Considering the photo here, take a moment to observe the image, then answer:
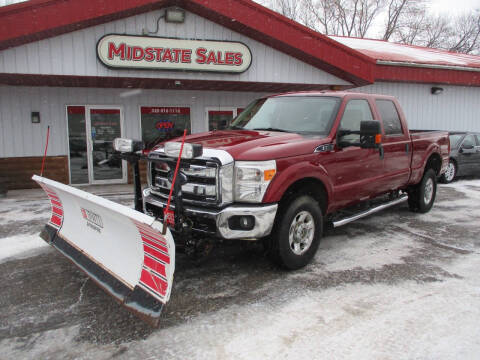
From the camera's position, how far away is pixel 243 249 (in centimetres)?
535

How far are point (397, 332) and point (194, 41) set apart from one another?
7876 mm

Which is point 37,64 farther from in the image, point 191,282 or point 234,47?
point 191,282

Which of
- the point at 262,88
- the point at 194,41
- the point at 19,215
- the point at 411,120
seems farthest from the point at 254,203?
the point at 411,120

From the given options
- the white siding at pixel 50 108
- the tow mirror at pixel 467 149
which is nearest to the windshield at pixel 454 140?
the tow mirror at pixel 467 149

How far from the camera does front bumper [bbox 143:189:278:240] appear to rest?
12.5 feet

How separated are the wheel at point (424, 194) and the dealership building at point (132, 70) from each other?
3.68m

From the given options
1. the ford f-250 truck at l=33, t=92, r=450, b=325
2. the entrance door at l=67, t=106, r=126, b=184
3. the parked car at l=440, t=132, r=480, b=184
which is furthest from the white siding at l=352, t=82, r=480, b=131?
the ford f-250 truck at l=33, t=92, r=450, b=325

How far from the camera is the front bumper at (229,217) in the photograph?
3796mm

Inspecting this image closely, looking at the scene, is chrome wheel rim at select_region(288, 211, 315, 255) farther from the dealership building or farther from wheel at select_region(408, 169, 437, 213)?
the dealership building

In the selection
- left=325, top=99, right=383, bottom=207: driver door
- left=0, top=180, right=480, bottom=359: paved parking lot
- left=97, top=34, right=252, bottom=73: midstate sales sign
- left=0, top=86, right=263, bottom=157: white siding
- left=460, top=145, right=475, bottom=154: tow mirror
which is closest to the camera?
left=0, top=180, right=480, bottom=359: paved parking lot

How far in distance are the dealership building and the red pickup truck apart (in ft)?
9.41

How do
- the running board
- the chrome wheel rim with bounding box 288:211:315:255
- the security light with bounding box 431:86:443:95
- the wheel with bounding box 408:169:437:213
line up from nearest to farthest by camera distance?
the chrome wheel rim with bounding box 288:211:315:255 → the running board → the wheel with bounding box 408:169:437:213 → the security light with bounding box 431:86:443:95

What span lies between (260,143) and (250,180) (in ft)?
1.68

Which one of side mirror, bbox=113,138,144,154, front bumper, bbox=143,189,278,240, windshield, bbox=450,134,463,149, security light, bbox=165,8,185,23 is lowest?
front bumper, bbox=143,189,278,240
